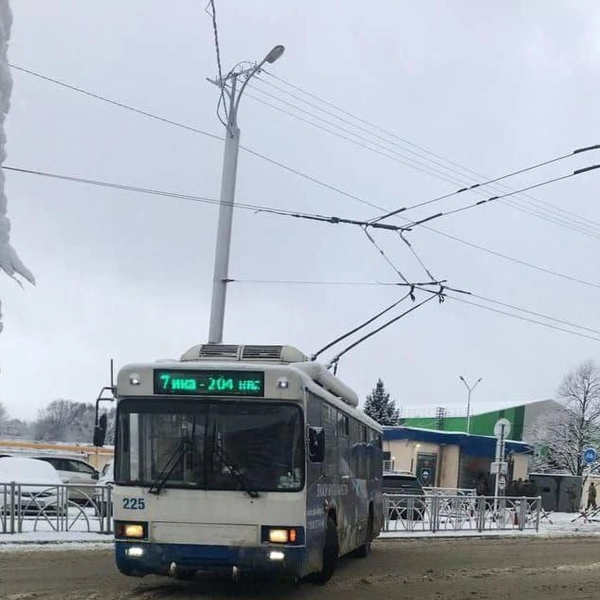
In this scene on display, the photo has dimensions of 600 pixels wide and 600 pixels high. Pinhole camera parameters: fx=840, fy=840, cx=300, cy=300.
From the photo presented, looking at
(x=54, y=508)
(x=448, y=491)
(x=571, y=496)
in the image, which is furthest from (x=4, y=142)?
(x=571, y=496)

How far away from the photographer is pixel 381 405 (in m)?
81.4

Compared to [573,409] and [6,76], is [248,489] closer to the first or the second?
[6,76]

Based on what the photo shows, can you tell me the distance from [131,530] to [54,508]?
7996mm

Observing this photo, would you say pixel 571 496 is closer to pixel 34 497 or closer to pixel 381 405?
pixel 34 497

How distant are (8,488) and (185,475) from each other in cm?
773

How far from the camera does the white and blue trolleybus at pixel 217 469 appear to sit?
942 cm

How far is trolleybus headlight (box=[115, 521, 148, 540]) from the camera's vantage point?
9508 millimetres

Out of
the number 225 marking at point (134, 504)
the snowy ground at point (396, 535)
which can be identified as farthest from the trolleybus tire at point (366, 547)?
the number 225 marking at point (134, 504)

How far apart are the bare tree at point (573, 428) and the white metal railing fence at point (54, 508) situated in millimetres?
49893

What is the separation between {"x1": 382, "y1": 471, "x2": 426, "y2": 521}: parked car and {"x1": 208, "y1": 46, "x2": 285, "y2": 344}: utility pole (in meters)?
8.37

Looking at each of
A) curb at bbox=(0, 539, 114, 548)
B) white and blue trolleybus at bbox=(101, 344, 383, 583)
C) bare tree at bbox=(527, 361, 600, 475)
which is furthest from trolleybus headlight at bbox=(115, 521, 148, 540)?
bare tree at bbox=(527, 361, 600, 475)

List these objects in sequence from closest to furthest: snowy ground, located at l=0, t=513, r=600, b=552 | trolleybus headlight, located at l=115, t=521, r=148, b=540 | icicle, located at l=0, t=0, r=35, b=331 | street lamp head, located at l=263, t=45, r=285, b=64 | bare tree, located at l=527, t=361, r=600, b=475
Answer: icicle, located at l=0, t=0, r=35, b=331 → trolleybus headlight, located at l=115, t=521, r=148, b=540 → snowy ground, located at l=0, t=513, r=600, b=552 → street lamp head, located at l=263, t=45, r=285, b=64 → bare tree, located at l=527, t=361, r=600, b=475

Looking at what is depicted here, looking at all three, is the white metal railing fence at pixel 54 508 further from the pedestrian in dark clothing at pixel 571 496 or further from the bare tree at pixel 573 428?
the bare tree at pixel 573 428

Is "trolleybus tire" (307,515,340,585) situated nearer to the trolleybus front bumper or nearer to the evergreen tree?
the trolleybus front bumper
